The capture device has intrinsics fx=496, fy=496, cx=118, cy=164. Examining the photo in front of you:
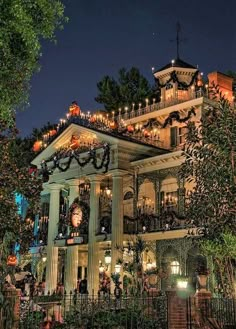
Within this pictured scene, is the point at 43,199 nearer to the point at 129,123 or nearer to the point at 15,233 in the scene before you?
the point at 129,123

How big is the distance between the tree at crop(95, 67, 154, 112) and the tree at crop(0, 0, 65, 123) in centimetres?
3662

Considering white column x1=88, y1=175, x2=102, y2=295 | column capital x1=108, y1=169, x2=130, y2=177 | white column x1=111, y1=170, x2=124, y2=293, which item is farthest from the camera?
column capital x1=108, y1=169, x2=130, y2=177

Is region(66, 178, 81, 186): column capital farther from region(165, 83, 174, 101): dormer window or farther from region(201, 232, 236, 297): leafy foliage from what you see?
region(201, 232, 236, 297): leafy foliage

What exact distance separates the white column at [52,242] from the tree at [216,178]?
66.6 ft

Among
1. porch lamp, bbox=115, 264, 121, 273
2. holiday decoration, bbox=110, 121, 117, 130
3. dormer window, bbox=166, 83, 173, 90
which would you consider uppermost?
dormer window, bbox=166, 83, 173, 90

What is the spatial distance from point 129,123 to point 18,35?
82.2ft

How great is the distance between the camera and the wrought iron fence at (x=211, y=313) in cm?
1290

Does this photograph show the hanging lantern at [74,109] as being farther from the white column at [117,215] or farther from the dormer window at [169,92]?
the white column at [117,215]

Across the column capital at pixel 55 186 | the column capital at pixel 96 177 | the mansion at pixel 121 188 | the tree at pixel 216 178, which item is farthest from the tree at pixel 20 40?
the column capital at pixel 55 186

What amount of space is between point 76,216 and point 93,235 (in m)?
1.84

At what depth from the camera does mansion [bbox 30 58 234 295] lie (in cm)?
2973

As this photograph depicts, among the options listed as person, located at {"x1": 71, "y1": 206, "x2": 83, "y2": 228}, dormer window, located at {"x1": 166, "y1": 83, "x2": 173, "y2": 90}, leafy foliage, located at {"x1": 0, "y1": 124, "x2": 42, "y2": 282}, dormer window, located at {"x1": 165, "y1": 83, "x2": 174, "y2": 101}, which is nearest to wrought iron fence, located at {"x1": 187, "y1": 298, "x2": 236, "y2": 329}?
leafy foliage, located at {"x1": 0, "y1": 124, "x2": 42, "y2": 282}

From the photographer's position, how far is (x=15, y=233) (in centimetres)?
1529

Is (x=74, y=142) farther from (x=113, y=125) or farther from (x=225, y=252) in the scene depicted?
(x=225, y=252)
